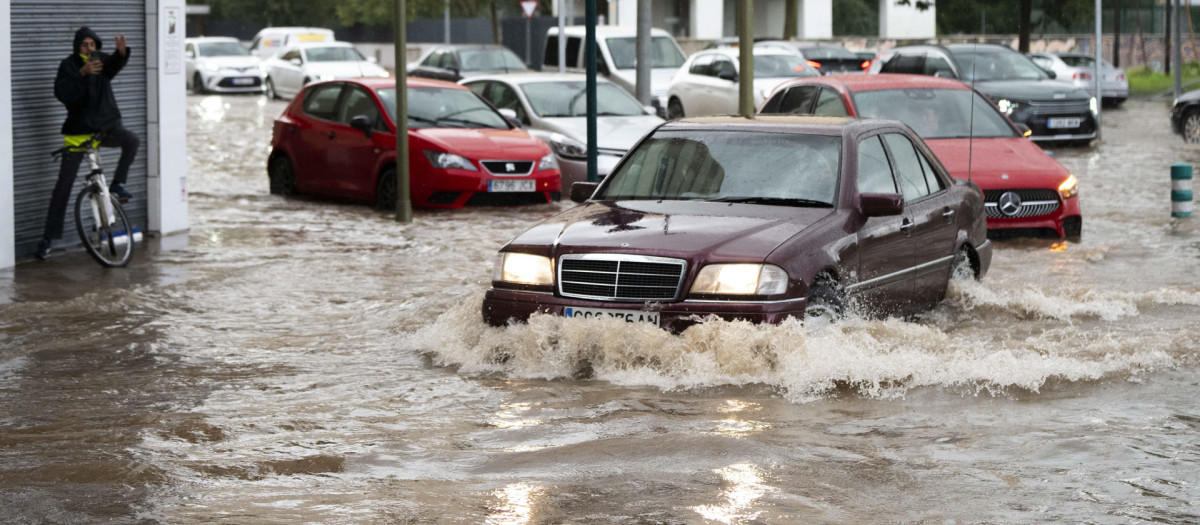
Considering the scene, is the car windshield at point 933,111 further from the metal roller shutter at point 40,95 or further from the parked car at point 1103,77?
the parked car at point 1103,77

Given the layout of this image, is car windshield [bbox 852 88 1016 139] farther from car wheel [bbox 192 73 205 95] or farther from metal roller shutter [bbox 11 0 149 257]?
car wheel [bbox 192 73 205 95]

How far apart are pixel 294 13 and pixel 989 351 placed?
66498mm

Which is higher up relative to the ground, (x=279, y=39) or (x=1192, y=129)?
(x=279, y=39)

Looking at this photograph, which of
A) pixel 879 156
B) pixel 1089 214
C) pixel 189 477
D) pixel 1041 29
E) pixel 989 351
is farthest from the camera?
pixel 1041 29

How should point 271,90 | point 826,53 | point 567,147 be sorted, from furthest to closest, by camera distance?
point 271,90, point 826,53, point 567,147

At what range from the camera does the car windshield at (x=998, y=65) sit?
81.0 feet

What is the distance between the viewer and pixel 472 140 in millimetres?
16922

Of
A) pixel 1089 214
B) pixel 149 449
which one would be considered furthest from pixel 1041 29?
pixel 149 449

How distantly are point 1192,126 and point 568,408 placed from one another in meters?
19.9

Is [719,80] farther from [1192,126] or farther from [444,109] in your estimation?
[444,109]

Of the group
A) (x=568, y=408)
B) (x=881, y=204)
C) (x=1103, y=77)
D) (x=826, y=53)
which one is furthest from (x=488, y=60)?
(x=568, y=408)

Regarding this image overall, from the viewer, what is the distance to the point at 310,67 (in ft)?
A: 132

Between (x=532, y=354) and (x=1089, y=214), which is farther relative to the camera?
(x=1089, y=214)

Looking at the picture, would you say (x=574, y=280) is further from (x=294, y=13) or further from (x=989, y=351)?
(x=294, y=13)
